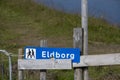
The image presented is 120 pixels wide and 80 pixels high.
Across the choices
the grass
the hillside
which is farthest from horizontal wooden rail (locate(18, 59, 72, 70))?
the grass

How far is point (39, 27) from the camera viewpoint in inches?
600

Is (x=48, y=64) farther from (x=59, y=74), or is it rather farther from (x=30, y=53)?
(x=59, y=74)

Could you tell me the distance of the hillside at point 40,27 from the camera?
1387 centimetres

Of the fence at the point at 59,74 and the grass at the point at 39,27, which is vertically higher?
the grass at the point at 39,27

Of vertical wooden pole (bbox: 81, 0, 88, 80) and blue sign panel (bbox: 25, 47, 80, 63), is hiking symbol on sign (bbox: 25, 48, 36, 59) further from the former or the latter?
vertical wooden pole (bbox: 81, 0, 88, 80)

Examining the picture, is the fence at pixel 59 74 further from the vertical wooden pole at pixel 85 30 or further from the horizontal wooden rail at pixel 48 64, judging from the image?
the vertical wooden pole at pixel 85 30

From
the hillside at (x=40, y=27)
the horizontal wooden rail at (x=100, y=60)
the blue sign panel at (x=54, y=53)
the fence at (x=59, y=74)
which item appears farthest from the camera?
the hillside at (x=40, y=27)

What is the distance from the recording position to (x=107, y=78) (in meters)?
10.3

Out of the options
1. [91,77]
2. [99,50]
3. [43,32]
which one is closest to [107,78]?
[91,77]

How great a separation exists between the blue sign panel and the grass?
5876 mm

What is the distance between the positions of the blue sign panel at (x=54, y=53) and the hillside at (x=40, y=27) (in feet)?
18.9

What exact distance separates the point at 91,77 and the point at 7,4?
25.2ft

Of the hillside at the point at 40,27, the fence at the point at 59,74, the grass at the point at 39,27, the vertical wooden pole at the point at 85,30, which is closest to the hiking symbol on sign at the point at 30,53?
the vertical wooden pole at the point at 85,30

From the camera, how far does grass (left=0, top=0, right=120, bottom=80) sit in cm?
1387
